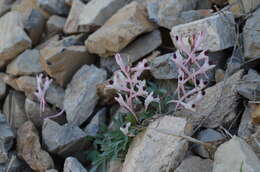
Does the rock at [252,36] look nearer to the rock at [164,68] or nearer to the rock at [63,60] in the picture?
the rock at [164,68]

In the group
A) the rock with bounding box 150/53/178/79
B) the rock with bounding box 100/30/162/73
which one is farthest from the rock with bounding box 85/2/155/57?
the rock with bounding box 150/53/178/79

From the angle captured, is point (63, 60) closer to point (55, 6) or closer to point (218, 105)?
point (55, 6)

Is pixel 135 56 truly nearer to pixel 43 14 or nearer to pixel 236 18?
pixel 236 18

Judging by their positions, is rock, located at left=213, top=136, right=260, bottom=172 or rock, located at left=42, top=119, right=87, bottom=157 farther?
rock, located at left=42, top=119, right=87, bottom=157

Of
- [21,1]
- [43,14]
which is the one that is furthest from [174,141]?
[21,1]

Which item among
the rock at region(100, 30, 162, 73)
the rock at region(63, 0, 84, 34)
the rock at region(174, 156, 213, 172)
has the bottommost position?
the rock at region(174, 156, 213, 172)

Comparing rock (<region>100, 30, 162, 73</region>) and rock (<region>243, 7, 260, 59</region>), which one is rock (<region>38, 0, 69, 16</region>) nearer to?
rock (<region>100, 30, 162, 73</region>)

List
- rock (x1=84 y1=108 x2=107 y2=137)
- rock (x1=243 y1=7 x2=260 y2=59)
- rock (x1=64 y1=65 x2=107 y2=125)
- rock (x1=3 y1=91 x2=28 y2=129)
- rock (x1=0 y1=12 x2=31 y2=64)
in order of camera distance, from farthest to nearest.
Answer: rock (x1=0 y1=12 x2=31 y2=64) → rock (x1=3 y1=91 x2=28 y2=129) → rock (x1=64 y1=65 x2=107 y2=125) → rock (x1=84 y1=108 x2=107 y2=137) → rock (x1=243 y1=7 x2=260 y2=59)
